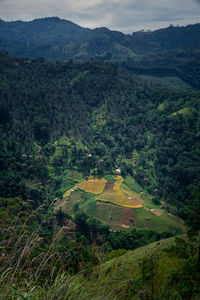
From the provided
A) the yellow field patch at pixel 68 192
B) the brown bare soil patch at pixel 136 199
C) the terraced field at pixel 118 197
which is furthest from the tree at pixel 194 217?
the yellow field patch at pixel 68 192

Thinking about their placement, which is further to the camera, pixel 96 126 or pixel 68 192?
pixel 96 126

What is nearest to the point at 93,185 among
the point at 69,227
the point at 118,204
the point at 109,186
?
the point at 109,186

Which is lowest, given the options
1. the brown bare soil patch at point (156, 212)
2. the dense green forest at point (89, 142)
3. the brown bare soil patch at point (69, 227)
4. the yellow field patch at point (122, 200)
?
the brown bare soil patch at point (156, 212)

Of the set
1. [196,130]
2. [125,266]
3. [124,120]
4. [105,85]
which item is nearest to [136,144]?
[124,120]

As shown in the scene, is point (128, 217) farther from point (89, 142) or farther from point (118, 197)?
point (89, 142)

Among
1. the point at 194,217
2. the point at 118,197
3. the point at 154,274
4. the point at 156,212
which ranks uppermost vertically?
the point at 194,217

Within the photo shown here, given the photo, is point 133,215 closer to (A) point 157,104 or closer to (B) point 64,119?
(B) point 64,119

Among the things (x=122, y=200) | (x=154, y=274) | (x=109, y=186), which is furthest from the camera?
(x=109, y=186)

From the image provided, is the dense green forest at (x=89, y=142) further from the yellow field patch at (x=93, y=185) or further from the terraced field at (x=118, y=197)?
the terraced field at (x=118, y=197)
